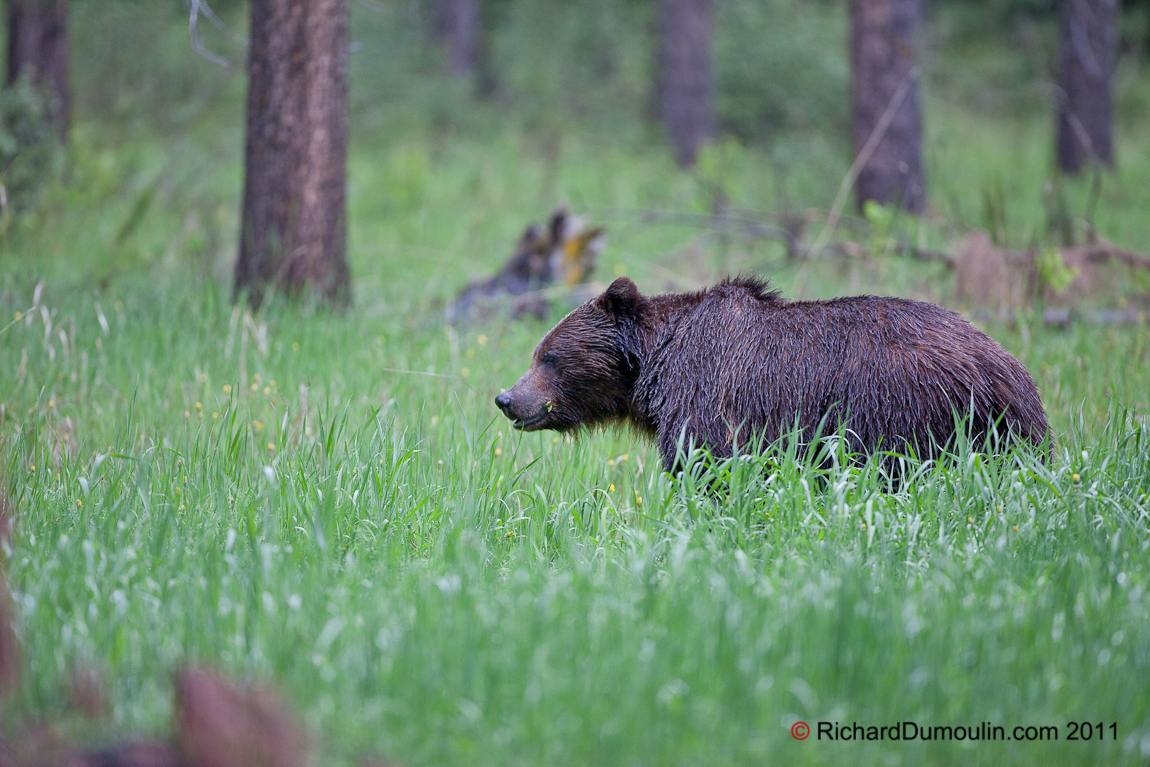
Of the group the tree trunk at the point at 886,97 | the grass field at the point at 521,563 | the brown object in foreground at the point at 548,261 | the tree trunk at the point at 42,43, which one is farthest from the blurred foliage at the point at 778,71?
the grass field at the point at 521,563

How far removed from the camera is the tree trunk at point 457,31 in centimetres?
2384

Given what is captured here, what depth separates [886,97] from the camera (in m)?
10.9

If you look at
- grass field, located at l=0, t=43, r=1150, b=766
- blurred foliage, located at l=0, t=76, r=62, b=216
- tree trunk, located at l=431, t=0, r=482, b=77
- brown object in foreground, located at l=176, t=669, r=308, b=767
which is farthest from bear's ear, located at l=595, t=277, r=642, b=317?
tree trunk, located at l=431, t=0, r=482, b=77

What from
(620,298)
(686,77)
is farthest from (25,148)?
(686,77)

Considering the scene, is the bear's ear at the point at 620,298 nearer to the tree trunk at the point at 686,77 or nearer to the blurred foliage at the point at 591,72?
the blurred foliage at the point at 591,72

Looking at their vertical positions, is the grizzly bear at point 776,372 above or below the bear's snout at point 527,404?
above

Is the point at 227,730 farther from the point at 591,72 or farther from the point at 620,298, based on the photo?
the point at 591,72

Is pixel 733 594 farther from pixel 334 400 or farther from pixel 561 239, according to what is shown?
pixel 561 239

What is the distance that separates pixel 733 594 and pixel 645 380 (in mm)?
1734

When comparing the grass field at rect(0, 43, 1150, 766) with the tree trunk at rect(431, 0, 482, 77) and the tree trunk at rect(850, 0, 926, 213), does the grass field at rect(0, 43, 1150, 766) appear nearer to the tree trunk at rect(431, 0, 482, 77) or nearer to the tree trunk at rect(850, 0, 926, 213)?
the tree trunk at rect(850, 0, 926, 213)

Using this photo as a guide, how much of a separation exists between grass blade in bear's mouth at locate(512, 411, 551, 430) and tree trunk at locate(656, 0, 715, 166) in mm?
14963

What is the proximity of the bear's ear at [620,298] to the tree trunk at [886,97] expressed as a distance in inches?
275

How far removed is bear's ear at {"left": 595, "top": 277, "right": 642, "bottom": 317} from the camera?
4.57 meters

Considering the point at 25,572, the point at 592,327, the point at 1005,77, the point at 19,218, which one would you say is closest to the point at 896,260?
the point at 592,327
